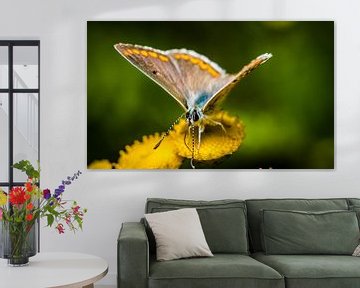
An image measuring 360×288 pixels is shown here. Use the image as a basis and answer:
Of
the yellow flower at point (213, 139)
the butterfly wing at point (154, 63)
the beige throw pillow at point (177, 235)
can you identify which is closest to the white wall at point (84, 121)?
the yellow flower at point (213, 139)

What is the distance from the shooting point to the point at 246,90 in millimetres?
Result: 5039

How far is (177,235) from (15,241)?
3.82 feet

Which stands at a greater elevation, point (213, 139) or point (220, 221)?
point (213, 139)

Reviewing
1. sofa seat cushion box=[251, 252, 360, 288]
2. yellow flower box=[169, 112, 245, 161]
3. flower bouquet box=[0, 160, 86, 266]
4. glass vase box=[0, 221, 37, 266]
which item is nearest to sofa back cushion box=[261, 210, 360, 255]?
sofa seat cushion box=[251, 252, 360, 288]

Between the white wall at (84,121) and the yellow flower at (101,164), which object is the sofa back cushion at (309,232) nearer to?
the white wall at (84,121)

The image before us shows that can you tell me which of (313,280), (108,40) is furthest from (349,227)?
(108,40)

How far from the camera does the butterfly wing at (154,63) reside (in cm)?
501

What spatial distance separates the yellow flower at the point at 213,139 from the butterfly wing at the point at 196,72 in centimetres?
18

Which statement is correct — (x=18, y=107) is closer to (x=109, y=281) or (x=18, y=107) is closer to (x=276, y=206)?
(x=109, y=281)

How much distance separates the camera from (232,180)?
5055mm

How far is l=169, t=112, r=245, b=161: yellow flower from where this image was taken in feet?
16.5

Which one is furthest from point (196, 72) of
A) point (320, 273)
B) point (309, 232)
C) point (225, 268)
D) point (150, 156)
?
point (320, 273)

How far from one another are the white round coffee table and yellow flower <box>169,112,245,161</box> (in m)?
1.43

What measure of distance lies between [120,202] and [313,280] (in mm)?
1786
